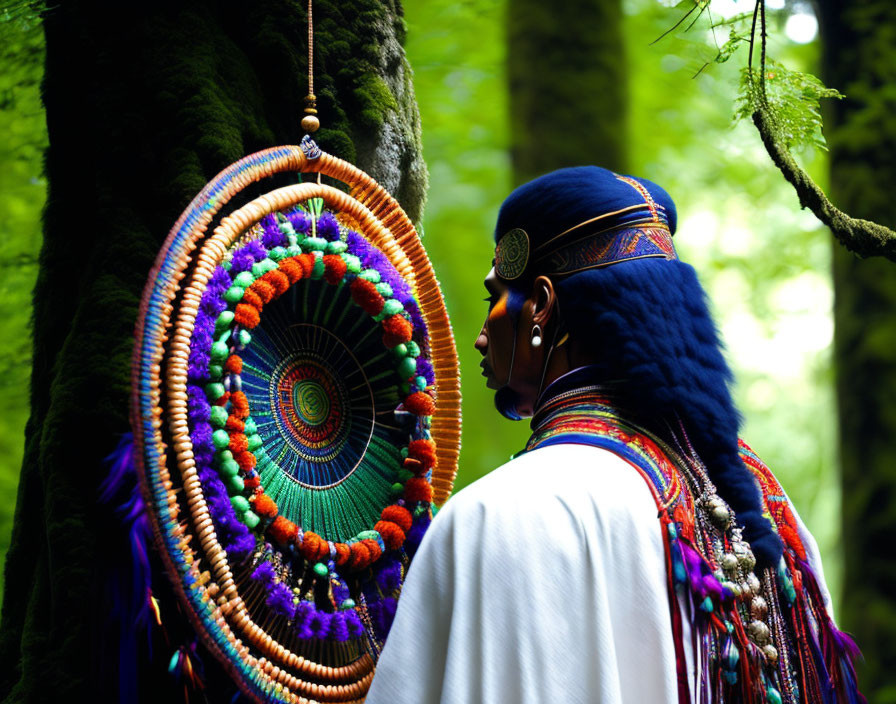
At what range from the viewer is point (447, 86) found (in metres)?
6.62

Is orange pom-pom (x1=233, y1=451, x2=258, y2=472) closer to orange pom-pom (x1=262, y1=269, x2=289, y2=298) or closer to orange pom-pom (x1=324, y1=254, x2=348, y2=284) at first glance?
orange pom-pom (x1=262, y1=269, x2=289, y2=298)

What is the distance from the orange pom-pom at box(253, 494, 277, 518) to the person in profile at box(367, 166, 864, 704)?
0.37 metres

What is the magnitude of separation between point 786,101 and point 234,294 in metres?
1.50

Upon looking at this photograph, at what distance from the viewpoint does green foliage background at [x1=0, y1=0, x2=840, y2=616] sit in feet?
12.6

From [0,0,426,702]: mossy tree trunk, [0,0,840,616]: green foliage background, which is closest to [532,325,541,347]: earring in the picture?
[0,0,426,702]: mossy tree trunk

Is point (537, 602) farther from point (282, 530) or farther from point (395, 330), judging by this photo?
point (395, 330)

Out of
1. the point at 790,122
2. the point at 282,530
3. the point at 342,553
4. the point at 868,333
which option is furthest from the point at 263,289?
the point at 868,333

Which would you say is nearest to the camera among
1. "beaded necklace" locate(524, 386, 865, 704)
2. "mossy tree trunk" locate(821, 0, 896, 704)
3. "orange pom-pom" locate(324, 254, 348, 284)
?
"beaded necklace" locate(524, 386, 865, 704)

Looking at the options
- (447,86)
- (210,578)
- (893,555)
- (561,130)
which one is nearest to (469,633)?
(210,578)

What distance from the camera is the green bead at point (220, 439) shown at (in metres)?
1.77

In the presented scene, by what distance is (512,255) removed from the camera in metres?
2.11

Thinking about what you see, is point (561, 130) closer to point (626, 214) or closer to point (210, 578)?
point (626, 214)

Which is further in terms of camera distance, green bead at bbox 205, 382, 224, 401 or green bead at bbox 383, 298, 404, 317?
green bead at bbox 383, 298, 404, 317

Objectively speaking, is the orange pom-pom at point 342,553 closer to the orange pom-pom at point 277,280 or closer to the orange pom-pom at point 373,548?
the orange pom-pom at point 373,548
